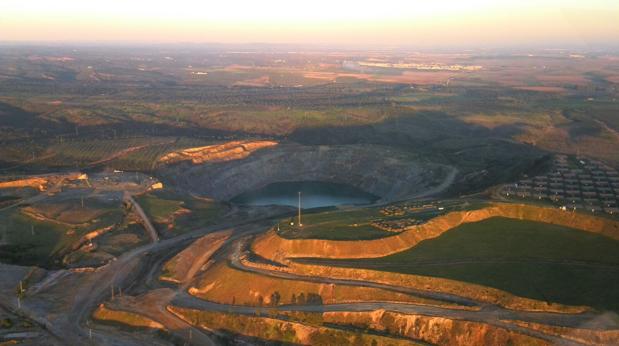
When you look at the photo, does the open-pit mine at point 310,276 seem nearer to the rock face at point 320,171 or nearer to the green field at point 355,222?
the green field at point 355,222

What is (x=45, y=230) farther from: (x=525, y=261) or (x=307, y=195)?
(x=525, y=261)

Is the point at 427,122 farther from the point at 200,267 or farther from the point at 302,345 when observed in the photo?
the point at 302,345

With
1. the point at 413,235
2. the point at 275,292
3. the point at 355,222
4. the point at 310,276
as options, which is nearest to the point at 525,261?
the point at 413,235

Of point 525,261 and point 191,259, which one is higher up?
point 525,261

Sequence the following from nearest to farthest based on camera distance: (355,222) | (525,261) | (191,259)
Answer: (525,261), (355,222), (191,259)

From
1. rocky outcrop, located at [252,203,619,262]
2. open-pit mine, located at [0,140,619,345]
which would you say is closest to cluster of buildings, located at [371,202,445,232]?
open-pit mine, located at [0,140,619,345]

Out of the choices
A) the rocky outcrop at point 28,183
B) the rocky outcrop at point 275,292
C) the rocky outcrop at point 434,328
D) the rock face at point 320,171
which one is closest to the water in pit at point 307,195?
the rock face at point 320,171
